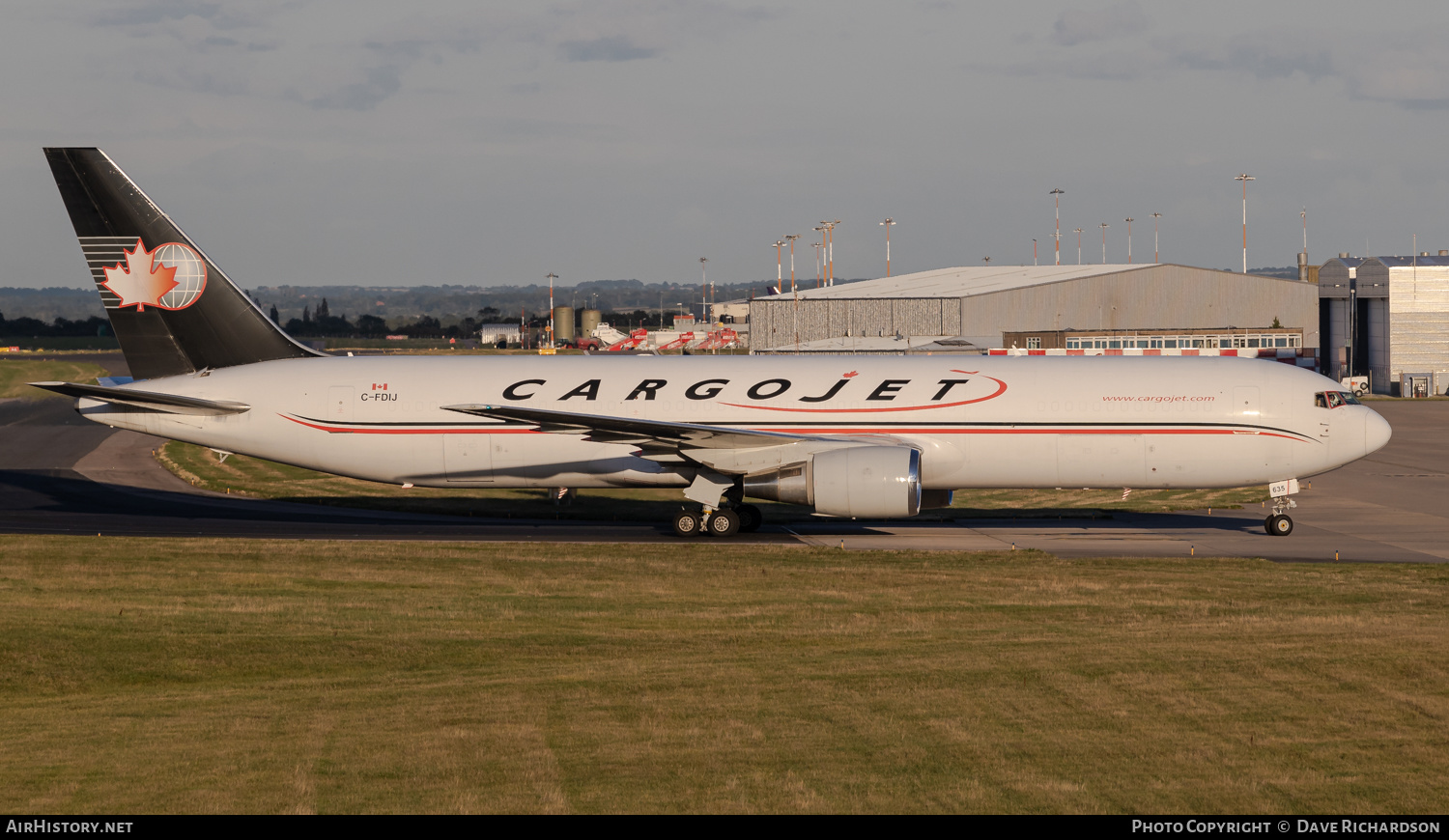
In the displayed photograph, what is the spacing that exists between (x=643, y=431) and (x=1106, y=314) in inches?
3050

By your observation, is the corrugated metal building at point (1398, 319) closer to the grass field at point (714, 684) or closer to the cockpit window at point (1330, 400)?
the cockpit window at point (1330, 400)

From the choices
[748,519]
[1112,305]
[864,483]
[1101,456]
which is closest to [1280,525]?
[1101,456]

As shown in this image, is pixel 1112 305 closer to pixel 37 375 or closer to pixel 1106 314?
pixel 1106 314

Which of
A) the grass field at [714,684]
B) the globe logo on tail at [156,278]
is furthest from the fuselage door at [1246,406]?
the globe logo on tail at [156,278]

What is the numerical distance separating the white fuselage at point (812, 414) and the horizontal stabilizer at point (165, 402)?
8.8 inches

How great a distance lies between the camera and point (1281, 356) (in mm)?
69312

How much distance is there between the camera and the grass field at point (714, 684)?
1275cm

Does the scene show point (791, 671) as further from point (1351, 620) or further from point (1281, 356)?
point (1281, 356)

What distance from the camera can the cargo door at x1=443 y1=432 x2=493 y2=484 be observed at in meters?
33.3

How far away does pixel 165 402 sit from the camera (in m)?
32.9

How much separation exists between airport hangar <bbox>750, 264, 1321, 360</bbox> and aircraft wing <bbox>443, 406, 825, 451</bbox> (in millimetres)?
58694

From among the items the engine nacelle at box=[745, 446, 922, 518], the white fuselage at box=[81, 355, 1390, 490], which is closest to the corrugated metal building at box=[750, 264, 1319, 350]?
the white fuselage at box=[81, 355, 1390, 490]
